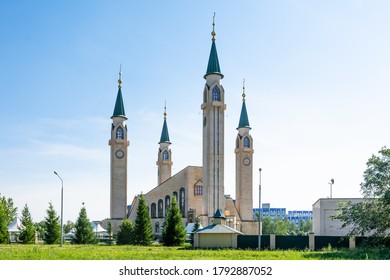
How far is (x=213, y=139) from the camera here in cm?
6238

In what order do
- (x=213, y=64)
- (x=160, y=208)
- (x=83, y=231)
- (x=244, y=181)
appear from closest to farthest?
(x=83, y=231), (x=213, y=64), (x=244, y=181), (x=160, y=208)

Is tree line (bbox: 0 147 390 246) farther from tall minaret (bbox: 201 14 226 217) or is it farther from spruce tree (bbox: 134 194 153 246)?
tall minaret (bbox: 201 14 226 217)

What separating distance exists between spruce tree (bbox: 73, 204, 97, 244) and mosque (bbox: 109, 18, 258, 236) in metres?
15.0

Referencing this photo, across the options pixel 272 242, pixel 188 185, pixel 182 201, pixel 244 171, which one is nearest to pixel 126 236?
pixel 272 242

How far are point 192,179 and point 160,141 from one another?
20154mm

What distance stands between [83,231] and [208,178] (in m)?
17.7

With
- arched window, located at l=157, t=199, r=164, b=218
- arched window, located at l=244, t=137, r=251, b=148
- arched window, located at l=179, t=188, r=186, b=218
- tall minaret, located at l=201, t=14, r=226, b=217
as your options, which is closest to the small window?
arched window, located at l=179, t=188, r=186, b=218

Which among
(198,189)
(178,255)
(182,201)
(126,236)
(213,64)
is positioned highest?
(213,64)

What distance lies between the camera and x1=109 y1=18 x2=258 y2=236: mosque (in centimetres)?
6194

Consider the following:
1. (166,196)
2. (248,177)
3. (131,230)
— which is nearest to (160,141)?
(166,196)

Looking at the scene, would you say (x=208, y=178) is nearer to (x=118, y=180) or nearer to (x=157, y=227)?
(x=118, y=180)

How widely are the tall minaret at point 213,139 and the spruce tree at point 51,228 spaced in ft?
64.6

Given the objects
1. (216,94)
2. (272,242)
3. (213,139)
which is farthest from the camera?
(216,94)
